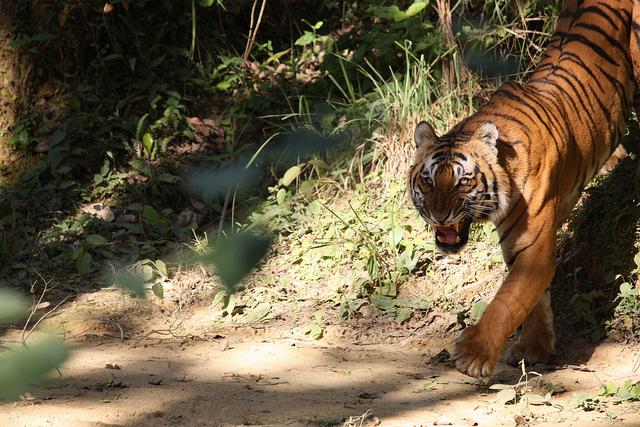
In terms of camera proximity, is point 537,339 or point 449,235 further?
point 537,339

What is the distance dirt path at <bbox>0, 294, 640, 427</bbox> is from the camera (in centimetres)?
256

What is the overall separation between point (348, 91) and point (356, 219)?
184 cm

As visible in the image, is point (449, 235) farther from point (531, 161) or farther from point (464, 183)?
point (531, 161)

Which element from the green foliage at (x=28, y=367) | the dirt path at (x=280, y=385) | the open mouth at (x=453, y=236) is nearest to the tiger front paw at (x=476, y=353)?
the dirt path at (x=280, y=385)

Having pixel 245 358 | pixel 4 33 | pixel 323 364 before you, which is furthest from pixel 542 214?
pixel 4 33

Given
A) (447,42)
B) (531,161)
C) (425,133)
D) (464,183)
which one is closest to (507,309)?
(464,183)

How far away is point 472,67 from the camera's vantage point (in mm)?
5473

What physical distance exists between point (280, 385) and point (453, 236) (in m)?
1.14

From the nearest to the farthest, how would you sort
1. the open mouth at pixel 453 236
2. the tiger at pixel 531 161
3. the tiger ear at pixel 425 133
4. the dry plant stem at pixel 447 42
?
1. the tiger at pixel 531 161
2. the open mouth at pixel 453 236
3. the tiger ear at pixel 425 133
4. the dry plant stem at pixel 447 42

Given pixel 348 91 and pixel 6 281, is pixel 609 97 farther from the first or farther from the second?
pixel 6 281

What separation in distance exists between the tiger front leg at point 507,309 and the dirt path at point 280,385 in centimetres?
24

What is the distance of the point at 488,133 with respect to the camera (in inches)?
112

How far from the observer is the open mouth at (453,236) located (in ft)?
9.74

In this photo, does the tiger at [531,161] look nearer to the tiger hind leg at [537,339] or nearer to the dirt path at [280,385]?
the tiger hind leg at [537,339]
